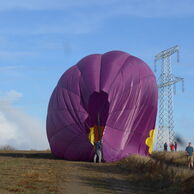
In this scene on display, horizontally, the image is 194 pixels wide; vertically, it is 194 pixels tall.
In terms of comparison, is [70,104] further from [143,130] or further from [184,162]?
[184,162]

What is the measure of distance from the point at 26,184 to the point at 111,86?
34.9 ft

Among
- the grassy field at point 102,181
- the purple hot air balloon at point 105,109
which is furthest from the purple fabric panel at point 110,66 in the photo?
the grassy field at point 102,181

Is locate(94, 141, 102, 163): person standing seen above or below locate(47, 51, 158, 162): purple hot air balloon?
below

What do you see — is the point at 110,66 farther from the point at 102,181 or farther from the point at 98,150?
the point at 102,181

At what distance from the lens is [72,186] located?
453 inches

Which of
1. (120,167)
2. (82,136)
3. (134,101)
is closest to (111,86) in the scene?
(134,101)

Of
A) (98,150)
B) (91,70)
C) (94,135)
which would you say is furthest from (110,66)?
(98,150)

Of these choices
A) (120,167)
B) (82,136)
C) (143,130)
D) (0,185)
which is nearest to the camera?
(0,185)

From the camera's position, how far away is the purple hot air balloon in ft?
68.8

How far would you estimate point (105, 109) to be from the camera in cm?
Result: 2261

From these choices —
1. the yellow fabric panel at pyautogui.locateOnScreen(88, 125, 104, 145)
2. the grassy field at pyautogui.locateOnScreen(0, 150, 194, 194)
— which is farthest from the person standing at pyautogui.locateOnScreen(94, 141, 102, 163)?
the grassy field at pyautogui.locateOnScreen(0, 150, 194, 194)

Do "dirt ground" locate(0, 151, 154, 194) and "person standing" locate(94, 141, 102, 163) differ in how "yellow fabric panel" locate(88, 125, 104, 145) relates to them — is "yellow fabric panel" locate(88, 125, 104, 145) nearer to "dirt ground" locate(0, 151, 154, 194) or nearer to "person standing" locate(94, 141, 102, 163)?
"person standing" locate(94, 141, 102, 163)

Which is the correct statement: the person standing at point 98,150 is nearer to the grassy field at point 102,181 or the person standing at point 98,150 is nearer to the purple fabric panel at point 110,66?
the purple fabric panel at point 110,66

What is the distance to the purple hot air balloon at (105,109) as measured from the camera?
20969 mm
